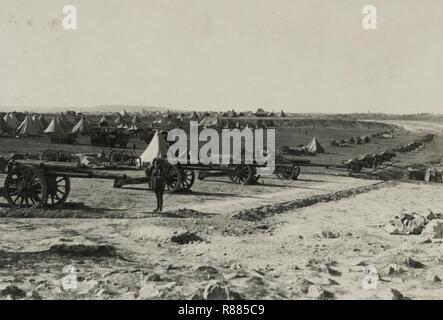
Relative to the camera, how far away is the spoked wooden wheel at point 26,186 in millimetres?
13750

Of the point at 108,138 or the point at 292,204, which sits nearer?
the point at 292,204

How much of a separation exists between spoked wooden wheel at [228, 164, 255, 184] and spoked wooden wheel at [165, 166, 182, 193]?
3.80m

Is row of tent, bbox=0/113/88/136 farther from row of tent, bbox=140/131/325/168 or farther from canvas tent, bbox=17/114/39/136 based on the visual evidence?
row of tent, bbox=140/131/325/168

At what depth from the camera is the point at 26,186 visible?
548 inches

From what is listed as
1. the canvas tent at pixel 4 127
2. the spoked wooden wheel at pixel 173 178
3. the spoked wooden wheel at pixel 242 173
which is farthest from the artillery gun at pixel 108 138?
the spoked wooden wheel at pixel 173 178

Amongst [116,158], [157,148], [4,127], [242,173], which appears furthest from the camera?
[4,127]

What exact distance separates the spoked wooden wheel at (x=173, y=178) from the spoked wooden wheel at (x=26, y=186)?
5597 millimetres

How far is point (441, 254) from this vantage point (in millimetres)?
10836

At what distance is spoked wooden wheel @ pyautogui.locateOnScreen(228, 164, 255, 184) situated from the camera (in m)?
22.2

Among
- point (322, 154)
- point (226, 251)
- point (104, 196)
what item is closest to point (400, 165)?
point (322, 154)

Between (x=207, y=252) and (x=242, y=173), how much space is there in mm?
12265

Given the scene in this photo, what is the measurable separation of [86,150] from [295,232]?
1005 inches

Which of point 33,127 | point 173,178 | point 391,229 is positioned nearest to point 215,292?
point 391,229

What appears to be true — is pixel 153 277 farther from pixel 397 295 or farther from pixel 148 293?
pixel 397 295
